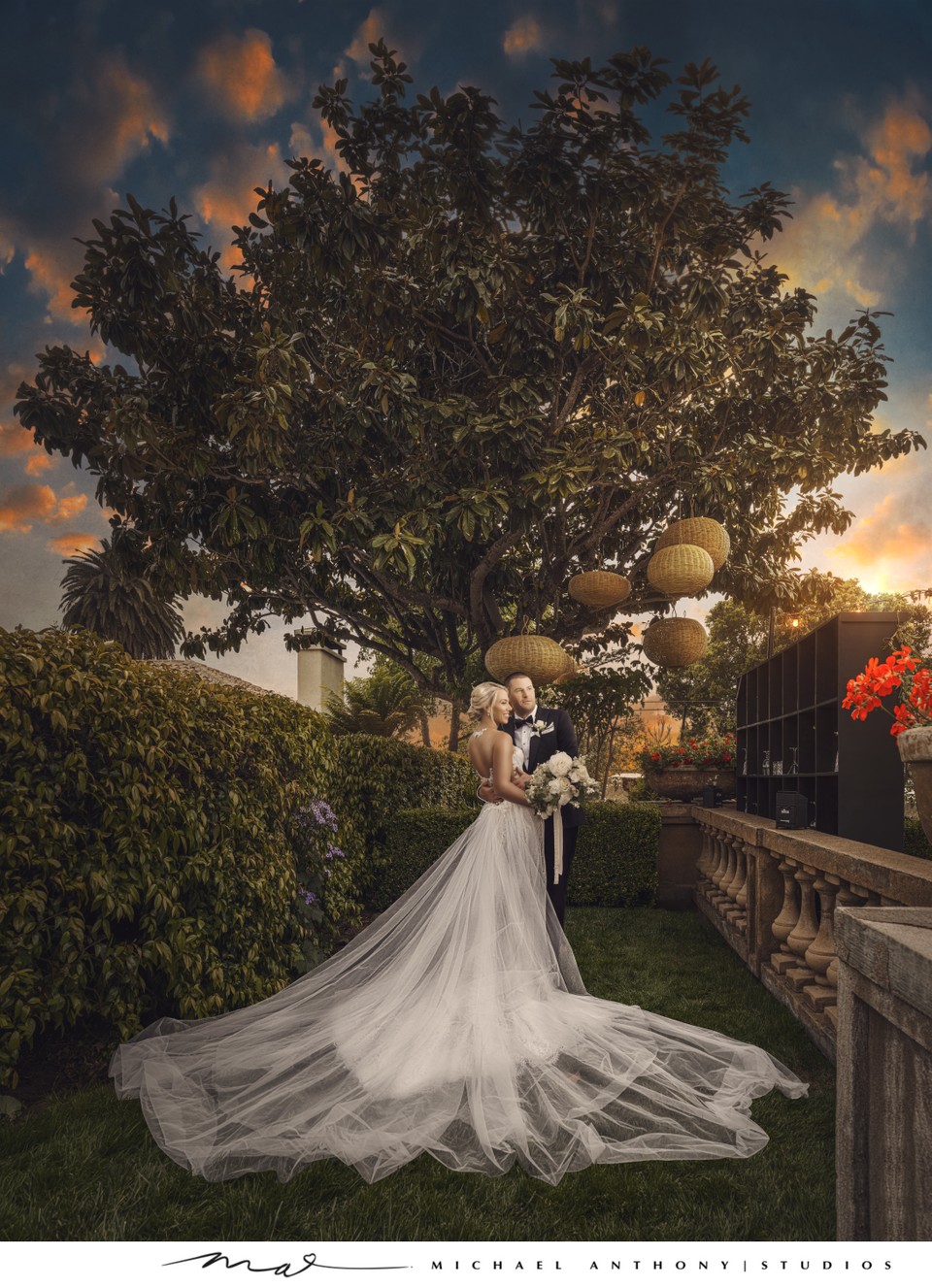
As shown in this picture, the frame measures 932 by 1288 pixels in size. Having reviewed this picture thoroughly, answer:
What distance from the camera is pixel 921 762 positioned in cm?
226

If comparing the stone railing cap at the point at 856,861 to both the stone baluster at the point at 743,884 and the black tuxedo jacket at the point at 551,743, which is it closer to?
the stone baluster at the point at 743,884

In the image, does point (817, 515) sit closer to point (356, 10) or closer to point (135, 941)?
point (356, 10)

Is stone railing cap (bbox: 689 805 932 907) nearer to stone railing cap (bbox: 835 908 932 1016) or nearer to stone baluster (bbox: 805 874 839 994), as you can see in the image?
stone baluster (bbox: 805 874 839 994)

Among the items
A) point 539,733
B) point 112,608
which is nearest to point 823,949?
point 539,733

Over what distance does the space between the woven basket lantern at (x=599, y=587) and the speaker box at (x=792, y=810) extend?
4349 millimetres

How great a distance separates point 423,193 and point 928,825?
25.0 feet

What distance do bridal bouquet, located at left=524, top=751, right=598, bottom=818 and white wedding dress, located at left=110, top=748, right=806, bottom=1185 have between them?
0.72 ft

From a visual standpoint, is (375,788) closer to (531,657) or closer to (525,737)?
(531,657)

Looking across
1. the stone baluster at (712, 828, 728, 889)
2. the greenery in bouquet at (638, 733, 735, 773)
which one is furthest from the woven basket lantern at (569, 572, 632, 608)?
the stone baluster at (712, 828, 728, 889)

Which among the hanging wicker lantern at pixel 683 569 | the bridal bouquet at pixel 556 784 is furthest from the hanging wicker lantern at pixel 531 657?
the bridal bouquet at pixel 556 784

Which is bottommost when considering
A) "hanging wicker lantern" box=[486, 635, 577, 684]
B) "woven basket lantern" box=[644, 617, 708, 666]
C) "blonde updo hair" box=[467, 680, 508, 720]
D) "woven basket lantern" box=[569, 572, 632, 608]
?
"blonde updo hair" box=[467, 680, 508, 720]

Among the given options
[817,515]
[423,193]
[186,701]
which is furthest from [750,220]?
[186,701]

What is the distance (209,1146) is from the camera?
272 cm

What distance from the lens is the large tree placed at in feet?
22.9
